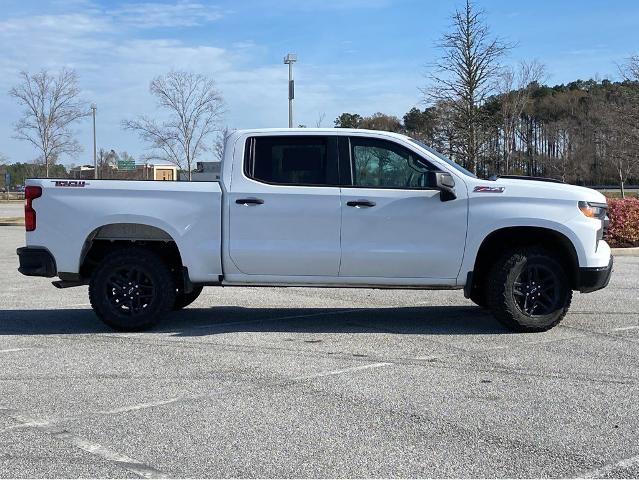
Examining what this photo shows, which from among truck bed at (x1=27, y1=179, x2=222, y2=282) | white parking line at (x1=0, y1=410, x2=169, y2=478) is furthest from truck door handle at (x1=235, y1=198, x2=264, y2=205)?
white parking line at (x1=0, y1=410, x2=169, y2=478)

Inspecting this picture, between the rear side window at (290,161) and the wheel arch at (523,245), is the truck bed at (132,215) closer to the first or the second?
the rear side window at (290,161)

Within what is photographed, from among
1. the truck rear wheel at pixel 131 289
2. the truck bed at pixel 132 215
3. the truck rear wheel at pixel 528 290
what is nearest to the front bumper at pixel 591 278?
the truck rear wheel at pixel 528 290

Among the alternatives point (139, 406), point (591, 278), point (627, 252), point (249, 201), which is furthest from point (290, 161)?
point (627, 252)

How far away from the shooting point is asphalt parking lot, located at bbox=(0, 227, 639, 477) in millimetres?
4086

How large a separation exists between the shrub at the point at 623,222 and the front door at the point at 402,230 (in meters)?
9.95

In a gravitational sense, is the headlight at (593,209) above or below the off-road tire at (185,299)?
above

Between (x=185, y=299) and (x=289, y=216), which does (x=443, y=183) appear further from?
(x=185, y=299)

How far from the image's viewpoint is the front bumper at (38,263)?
7.65m

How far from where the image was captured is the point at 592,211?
7359 millimetres

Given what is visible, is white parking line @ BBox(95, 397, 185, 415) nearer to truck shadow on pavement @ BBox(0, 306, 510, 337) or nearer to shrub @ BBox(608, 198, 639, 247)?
truck shadow on pavement @ BBox(0, 306, 510, 337)

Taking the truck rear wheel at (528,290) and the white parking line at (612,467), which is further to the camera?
the truck rear wheel at (528,290)

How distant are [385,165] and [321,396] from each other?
2983mm

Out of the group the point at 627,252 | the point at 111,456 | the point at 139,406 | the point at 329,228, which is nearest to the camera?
the point at 111,456

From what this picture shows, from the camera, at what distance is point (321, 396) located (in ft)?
17.5
